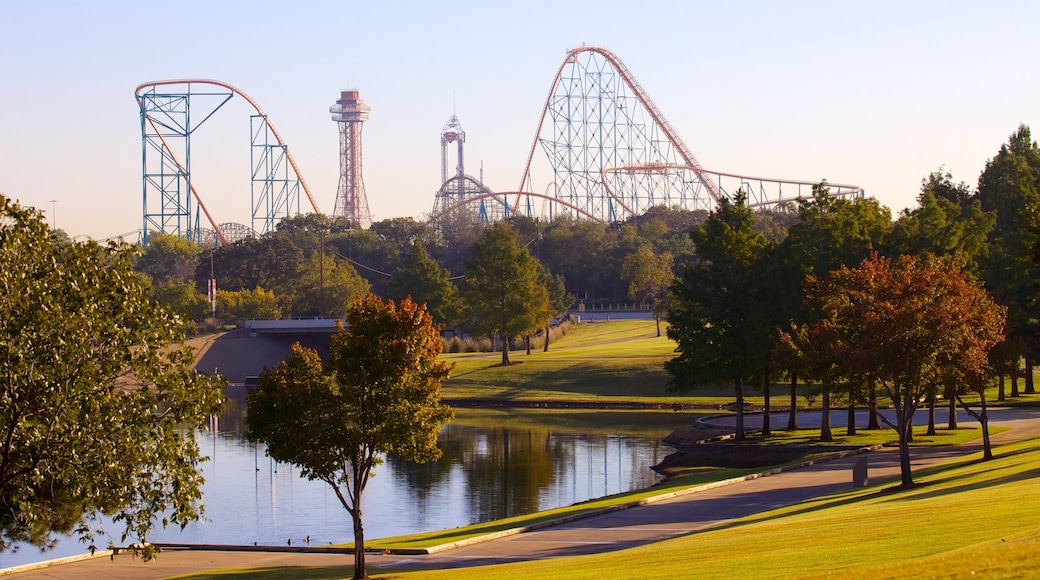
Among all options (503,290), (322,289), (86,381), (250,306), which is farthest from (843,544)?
(250,306)

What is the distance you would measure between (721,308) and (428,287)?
53.8 metres

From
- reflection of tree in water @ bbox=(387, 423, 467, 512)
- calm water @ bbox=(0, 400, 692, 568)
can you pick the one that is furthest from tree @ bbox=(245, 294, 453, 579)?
reflection of tree in water @ bbox=(387, 423, 467, 512)

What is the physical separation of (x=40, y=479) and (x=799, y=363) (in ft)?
101

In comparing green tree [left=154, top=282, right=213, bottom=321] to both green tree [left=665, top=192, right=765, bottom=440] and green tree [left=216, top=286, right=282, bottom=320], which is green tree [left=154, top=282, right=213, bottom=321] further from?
green tree [left=665, top=192, right=765, bottom=440]

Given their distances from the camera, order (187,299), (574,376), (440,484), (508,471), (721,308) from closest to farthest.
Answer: (440,484)
(508,471)
(721,308)
(574,376)
(187,299)

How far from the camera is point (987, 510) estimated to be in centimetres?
2088

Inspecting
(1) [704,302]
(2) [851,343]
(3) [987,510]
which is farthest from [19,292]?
(1) [704,302]

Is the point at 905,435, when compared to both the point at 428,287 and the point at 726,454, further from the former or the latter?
the point at 428,287

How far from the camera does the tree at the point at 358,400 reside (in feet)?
85.4

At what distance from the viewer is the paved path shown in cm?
2686

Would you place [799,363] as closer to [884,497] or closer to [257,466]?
[884,497]

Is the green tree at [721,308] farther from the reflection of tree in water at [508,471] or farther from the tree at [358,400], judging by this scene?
the tree at [358,400]

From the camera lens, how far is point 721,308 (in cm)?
5212

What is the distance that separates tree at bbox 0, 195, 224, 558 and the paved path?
822 centimetres
